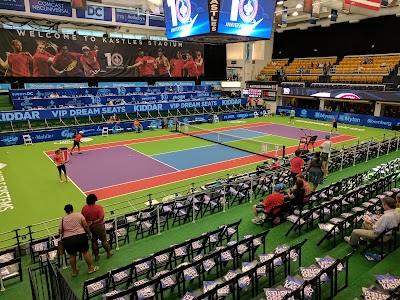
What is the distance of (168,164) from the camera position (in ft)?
60.3

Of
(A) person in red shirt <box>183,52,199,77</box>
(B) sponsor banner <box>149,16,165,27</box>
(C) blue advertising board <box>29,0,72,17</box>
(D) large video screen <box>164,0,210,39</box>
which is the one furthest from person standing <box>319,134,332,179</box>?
(A) person in red shirt <box>183,52,199,77</box>

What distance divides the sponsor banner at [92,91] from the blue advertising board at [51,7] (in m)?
6.94

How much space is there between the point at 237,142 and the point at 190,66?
21300 millimetres

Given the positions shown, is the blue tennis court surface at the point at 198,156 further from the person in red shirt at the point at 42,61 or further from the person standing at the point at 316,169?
the person in red shirt at the point at 42,61

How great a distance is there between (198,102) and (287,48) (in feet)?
64.5

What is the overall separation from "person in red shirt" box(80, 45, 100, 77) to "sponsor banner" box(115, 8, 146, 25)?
431 centimetres

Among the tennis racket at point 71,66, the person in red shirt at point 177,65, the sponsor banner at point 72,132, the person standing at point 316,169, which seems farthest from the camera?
the person in red shirt at point 177,65

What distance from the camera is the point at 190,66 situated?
41844 millimetres

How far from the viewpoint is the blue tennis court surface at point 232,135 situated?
2503 cm

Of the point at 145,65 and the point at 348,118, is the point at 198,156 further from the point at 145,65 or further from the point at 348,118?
the point at 145,65

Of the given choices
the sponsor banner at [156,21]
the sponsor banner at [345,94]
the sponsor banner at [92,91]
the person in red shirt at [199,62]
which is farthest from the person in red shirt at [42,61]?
the sponsor banner at [345,94]

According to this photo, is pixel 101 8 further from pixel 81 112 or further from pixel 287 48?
pixel 287 48

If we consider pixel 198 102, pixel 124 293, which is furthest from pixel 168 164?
pixel 198 102

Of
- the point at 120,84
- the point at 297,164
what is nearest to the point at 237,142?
the point at 297,164
